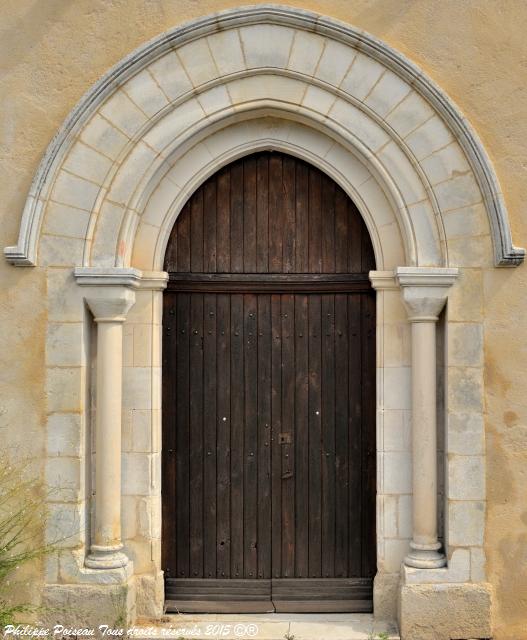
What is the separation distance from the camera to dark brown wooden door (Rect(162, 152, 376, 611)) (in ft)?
20.5

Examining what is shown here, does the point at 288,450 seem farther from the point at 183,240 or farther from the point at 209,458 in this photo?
the point at 183,240

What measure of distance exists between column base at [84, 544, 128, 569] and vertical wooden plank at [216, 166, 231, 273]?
2121 mm

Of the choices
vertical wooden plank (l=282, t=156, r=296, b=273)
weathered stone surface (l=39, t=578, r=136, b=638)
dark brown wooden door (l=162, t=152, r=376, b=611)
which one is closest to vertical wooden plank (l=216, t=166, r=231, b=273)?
dark brown wooden door (l=162, t=152, r=376, b=611)

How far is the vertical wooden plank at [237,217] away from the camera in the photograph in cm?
628

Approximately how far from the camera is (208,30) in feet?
19.0

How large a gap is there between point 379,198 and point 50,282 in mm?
2380

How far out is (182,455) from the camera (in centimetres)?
627

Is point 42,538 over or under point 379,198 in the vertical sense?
under

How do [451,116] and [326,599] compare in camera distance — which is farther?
[326,599]

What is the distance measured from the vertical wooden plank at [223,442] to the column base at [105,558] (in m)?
0.76

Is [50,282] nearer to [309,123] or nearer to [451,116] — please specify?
[309,123]

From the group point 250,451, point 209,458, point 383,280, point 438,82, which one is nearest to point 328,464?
point 250,451

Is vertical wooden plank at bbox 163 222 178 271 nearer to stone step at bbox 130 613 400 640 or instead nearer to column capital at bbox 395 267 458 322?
column capital at bbox 395 267 458 322

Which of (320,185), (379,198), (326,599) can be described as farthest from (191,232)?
(326,599)
